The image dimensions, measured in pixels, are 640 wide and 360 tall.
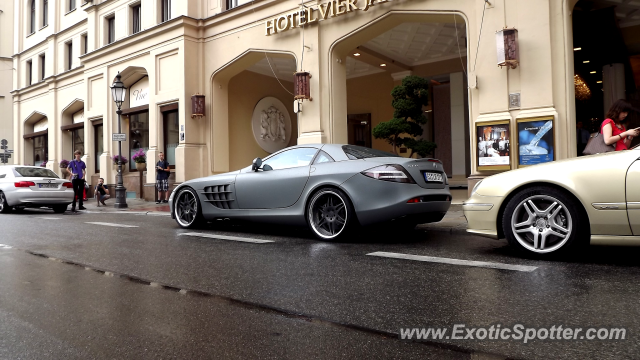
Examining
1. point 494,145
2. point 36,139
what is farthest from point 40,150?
point 494,145

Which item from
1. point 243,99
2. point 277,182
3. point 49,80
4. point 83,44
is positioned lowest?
point 277,182

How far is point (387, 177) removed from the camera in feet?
19.8

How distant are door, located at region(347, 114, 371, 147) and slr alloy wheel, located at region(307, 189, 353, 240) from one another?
1471cm

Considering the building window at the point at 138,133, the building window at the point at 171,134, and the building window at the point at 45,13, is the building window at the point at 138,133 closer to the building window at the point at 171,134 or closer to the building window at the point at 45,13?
the building window at the point at 171,134

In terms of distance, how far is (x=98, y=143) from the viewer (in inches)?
899

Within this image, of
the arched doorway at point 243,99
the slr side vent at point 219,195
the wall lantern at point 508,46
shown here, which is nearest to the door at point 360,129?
the arched doorway at point 243,99

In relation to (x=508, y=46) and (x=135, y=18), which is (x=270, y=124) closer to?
(x=135, y=18)

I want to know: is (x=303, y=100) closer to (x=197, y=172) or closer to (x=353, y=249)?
(x=197, y=172)

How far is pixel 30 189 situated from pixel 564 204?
13543 millimetres

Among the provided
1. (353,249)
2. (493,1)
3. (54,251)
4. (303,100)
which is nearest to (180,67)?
(303,100)

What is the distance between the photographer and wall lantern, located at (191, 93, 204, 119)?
1705 cm

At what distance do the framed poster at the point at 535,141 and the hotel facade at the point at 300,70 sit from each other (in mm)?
29

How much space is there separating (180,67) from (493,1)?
11.1 metres

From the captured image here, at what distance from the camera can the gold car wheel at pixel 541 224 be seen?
4543 mm
